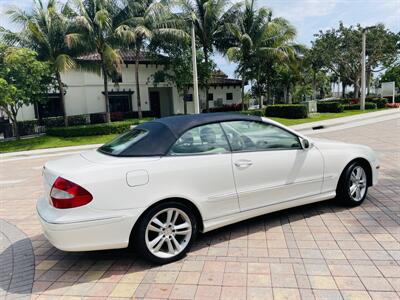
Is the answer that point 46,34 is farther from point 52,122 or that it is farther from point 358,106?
point 358,106

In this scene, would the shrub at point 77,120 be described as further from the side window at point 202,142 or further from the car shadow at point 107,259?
the side window at point 202,142

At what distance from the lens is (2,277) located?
3617 mm

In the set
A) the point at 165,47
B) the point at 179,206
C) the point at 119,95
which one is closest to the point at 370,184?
the point at 179,206

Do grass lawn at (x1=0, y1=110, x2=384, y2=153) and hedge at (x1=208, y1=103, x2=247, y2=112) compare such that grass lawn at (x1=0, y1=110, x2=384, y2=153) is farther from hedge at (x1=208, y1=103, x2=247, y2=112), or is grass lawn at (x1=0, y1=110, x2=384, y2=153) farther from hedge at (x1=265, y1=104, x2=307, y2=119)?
hedge at (x1=208, y1=103, x2=247, y2=112)

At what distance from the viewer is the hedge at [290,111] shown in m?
24.6

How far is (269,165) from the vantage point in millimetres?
4137

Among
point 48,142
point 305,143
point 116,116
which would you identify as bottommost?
point 48,142

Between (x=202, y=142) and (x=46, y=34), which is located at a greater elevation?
(x=46, y=34)

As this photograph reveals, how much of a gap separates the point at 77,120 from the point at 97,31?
24.9 feet

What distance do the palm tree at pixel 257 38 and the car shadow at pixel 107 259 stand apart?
2219cm

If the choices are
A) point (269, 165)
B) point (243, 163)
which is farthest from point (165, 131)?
point (269, 165)

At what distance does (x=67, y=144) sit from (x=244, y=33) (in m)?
15.9

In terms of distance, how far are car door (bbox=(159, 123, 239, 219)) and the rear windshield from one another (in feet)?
1.65

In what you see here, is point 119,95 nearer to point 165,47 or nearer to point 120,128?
point 165,47
